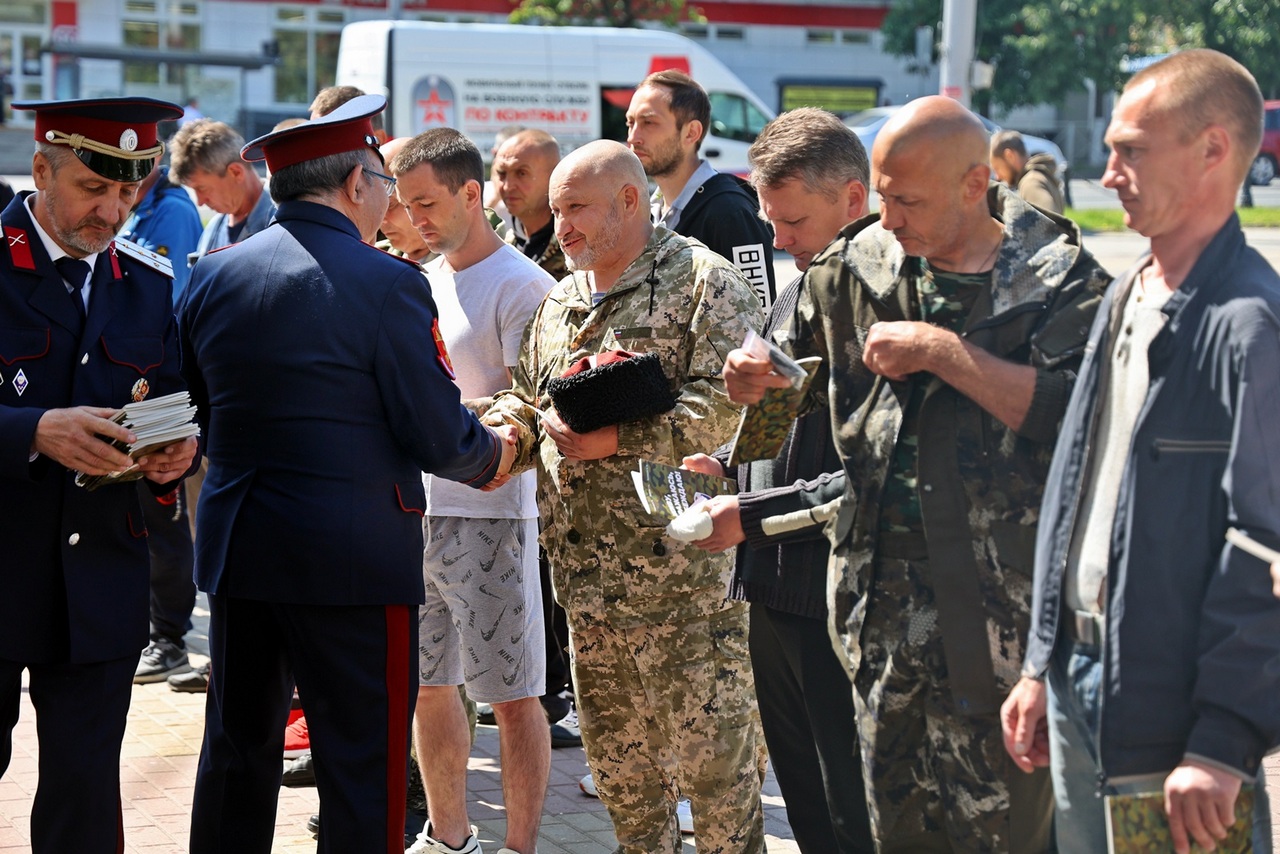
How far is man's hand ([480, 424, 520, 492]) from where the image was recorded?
3914 millimetres

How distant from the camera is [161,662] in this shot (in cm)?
665

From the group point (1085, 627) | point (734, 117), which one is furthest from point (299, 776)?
point (734, 117)

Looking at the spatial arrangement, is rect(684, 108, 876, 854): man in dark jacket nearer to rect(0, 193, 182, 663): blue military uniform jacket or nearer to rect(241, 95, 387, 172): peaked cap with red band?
rect(241, 95, 387, 172): peaked cap with red band

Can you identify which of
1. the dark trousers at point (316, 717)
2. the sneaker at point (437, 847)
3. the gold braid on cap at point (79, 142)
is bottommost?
the sneaker at point (437, 847)

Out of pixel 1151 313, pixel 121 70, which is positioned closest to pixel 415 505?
pixel 1151 313

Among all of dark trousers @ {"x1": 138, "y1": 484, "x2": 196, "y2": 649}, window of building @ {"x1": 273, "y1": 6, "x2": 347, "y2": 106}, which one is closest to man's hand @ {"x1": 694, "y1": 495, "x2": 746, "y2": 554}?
dark trousers @ {"x1": 138, "y1": 484, "x2": 196, "y2": 649}

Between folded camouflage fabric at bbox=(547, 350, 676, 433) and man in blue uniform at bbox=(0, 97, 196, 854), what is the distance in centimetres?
97

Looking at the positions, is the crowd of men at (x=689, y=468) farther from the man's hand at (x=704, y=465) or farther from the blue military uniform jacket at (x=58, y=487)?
the man's hand at (x=704, y=465)

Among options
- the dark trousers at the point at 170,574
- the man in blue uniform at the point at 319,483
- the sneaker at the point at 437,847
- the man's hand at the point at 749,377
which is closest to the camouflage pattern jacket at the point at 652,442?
the man in blue uniform at the point at 319,483

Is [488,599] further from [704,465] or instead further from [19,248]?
[19,248]

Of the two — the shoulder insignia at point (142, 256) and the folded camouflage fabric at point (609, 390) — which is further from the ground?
the shoulder insignia at point (142, 256)

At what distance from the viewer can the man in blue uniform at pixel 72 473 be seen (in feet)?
11.8

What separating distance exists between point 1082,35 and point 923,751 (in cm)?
3891

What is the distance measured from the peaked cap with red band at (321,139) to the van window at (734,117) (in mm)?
18097
